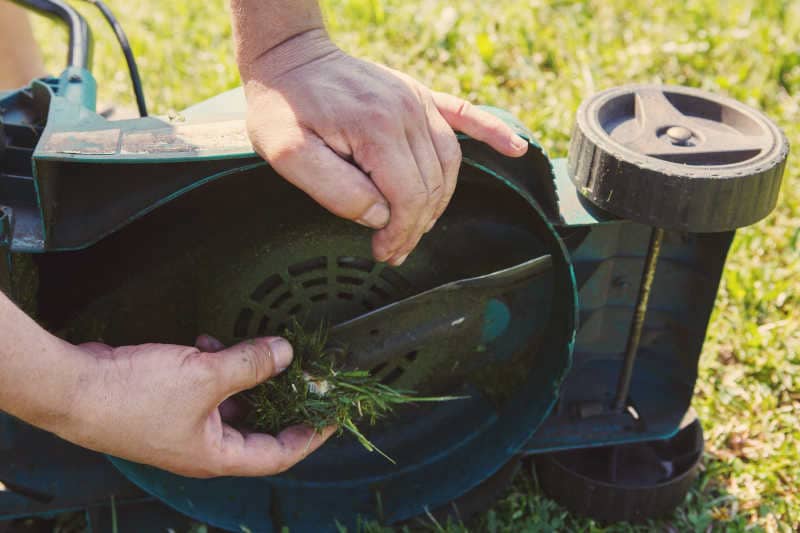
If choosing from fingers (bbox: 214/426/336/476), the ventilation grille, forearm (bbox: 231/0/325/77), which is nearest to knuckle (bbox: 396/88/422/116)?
forearm (bbox: 231/0/325/77)

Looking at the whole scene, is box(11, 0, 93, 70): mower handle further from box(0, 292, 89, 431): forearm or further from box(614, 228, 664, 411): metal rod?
box(614, 228, 664, 411): metal rod

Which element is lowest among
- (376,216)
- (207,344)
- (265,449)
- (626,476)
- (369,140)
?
(626,476)

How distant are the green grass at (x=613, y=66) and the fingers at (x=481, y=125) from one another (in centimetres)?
101

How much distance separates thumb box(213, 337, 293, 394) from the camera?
1.37 m

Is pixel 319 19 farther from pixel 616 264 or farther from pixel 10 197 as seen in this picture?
pixel 616 264

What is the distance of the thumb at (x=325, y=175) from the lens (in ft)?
4.11

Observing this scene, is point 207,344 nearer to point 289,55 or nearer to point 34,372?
Result: point 34,372

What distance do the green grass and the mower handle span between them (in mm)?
926

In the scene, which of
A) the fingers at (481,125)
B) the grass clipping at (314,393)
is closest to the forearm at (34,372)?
the grass clipping at (314,393)

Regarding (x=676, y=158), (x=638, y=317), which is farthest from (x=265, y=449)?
(x=676, y=158)

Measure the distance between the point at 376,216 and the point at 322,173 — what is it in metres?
0.10

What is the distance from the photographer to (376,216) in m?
A: 1.29

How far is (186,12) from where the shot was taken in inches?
139

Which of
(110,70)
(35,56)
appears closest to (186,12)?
(110,70)
